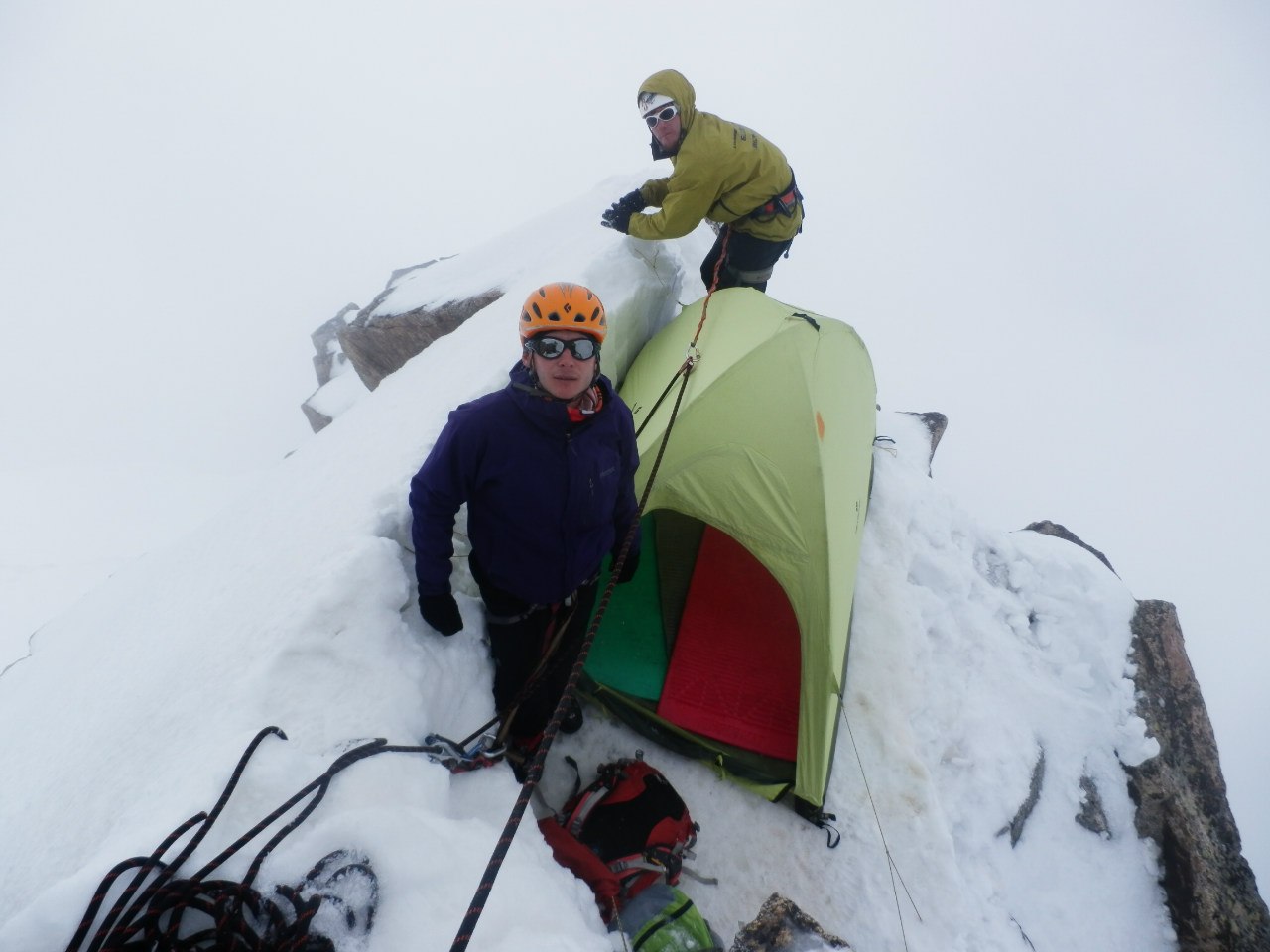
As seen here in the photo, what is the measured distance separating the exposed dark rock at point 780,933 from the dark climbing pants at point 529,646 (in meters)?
1.21

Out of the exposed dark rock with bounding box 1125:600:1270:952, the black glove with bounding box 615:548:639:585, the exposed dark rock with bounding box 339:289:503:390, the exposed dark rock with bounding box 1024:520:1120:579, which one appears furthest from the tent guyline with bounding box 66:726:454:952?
the exposed dark rock with bounding box 1024:520:1120:579

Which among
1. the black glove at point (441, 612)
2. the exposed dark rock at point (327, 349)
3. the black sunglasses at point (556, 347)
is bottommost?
the exposed dark rock at point (327, 349)

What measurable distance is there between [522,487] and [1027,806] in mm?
3872

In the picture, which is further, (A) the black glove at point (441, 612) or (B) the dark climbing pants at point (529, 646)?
(B) the dark climbing pants at point (529, 646)

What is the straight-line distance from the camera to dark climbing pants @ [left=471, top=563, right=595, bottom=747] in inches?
104

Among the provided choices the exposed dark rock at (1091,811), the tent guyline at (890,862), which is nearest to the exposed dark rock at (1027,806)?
the exposed dark rock at (1091,811)

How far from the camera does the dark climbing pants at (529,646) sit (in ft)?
8.65

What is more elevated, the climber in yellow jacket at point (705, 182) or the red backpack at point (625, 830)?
the climber in yellow jacket at point (705, 182)

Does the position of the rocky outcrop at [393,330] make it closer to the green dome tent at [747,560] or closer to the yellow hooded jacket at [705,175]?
the yellow hooded jacket at [705,175]

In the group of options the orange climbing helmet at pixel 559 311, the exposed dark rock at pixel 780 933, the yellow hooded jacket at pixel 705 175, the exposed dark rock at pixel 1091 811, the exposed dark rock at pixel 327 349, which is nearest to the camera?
the exposed dark rock at pixel 780 933

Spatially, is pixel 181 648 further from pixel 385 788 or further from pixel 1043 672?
pixel 1043 672

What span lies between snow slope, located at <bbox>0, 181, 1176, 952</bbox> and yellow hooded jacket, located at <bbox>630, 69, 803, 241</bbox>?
581 mm

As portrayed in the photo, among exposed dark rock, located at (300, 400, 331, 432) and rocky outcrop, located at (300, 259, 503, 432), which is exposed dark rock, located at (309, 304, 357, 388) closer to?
exposed dark rock, located at (300, 400, 331, 432)

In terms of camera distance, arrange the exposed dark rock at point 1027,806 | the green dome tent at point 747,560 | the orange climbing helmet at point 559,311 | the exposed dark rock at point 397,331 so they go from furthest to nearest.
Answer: the exposed dark rock at point 397,331 < the exposed dark rock at point 1027,806 < the green dome tent at point 747,560 < the orange climbing helmet at point 559,311
